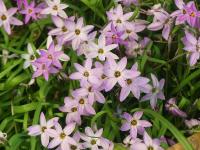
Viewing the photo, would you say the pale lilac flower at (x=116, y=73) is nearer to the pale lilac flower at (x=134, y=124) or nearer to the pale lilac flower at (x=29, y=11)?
the pale lilac flower at (x=134, y=124)

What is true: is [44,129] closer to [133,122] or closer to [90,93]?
[90,93]

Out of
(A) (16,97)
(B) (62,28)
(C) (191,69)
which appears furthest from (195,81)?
(A) (16,97)

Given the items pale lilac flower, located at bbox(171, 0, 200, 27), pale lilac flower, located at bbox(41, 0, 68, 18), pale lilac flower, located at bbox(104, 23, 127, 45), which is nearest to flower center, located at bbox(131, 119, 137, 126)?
pale lilac flower, located at bbox(104, 23, 127, 45)

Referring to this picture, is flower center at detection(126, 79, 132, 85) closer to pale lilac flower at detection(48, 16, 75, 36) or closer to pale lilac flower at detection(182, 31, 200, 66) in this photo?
pale lilac flower at detection(182, 31, 200, 66)

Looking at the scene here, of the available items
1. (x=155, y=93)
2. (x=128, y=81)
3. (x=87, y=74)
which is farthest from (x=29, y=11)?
(x=155, y=93)

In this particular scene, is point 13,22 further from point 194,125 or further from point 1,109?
point 194,125

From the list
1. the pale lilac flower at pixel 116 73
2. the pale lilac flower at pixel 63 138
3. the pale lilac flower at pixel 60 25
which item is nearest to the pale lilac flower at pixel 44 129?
the pale lilac flower at pixel 63 138
